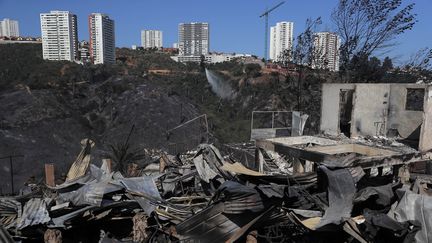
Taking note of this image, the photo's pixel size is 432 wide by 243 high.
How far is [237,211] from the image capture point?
5836 mm

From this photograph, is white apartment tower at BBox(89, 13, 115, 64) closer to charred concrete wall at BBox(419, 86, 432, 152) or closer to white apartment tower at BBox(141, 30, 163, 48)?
white apartment tower at BBox(141, 30, 163, 48)

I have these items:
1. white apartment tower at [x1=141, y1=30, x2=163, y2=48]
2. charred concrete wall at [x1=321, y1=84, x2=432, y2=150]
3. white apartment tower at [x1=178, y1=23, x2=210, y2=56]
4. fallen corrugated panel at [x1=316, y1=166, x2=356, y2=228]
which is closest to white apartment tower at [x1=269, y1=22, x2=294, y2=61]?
white apartment tower at [x1=178, y1=23, x2=210, y2=56]

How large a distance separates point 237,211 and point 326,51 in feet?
70.7

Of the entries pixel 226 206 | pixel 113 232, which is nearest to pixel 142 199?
pixel 113 232

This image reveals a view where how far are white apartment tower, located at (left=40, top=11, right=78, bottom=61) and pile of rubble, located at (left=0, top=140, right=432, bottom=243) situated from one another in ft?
192

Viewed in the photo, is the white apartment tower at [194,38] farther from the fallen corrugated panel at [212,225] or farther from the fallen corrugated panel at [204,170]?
the fallen corrugated panel at [212,225]

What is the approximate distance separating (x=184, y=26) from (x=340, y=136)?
78428 mm

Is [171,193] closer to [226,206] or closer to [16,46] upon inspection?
[226,206]

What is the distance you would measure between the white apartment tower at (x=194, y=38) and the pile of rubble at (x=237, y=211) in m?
82.3

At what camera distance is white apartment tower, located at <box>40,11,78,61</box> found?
200ft

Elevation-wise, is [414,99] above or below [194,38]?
below

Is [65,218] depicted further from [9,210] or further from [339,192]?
[339,192]

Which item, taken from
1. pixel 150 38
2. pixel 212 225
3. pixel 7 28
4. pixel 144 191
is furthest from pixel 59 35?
pixel 212 225

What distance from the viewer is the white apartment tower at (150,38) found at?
110 m
